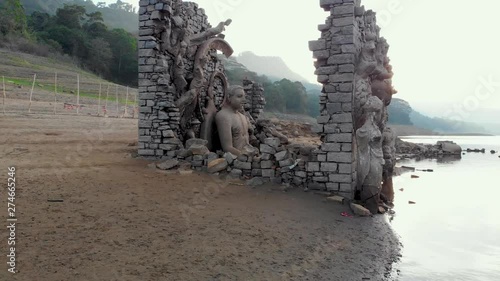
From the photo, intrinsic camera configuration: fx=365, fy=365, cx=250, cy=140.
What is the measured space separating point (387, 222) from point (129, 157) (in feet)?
23.4

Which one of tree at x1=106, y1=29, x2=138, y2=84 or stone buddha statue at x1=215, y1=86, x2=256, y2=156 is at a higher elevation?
tree at x1=106, y1=29, x2=138, y2=84

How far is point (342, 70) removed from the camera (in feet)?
27.7

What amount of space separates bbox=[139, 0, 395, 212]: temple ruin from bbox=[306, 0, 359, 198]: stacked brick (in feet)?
0.07

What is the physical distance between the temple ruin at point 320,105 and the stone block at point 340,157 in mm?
23

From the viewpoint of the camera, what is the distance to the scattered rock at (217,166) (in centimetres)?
956

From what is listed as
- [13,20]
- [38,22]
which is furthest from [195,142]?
[38,22]

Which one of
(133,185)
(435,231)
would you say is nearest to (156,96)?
(133,185)

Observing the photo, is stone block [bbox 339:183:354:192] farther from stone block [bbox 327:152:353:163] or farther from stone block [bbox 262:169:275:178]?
stone block [bbox 262:169:275:178]

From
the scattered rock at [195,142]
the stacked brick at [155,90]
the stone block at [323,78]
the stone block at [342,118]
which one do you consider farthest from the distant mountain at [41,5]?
the stone block at [342,118]

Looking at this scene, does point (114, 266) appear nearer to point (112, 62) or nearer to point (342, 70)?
point (342, 70)

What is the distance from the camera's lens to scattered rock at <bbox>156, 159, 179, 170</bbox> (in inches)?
376

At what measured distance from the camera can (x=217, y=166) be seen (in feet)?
31.5

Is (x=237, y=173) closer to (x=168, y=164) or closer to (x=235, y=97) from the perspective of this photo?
(x=168, y=164)

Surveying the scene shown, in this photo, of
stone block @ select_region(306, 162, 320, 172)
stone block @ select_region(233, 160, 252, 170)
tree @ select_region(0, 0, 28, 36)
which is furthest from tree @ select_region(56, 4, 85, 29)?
stone block @ select_region(306, 162, 320, 172)
